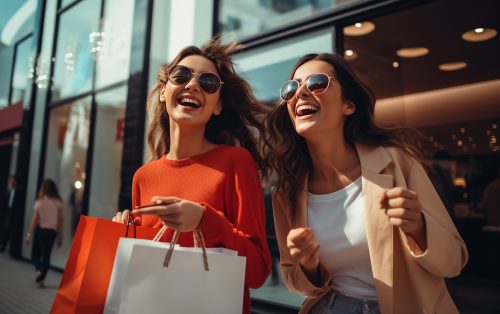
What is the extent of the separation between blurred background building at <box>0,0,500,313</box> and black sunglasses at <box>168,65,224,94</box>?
180 cm

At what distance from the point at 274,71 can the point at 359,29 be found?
44.8 inches

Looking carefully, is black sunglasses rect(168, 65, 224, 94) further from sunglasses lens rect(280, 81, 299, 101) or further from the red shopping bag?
the red shopping bag

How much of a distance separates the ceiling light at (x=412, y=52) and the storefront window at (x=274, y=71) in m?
2.87

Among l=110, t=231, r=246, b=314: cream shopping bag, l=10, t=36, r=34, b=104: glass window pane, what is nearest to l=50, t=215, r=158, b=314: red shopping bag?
l=110, t=231, r=246, b=314: cream shopping bag

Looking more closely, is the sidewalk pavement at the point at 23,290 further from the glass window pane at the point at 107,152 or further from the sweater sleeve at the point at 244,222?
the sweater sleeve at the point at 244,222

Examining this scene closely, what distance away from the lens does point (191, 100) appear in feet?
6.12

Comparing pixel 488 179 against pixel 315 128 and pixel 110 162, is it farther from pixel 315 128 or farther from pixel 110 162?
pixel 315 128

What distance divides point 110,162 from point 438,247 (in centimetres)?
728

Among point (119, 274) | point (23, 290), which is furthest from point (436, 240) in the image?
point (23, 290)

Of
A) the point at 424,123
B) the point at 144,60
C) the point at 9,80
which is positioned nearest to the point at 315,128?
the point at 144,60

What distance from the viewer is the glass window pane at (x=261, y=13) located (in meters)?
4.67

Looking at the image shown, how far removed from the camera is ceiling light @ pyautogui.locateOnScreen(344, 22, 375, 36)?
4707 millimetres

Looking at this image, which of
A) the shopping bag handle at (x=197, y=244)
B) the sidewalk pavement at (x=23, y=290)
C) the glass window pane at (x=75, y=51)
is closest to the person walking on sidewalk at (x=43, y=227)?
the sidewalk pavement at (x=23, y=290)

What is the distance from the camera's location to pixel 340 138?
1.85 metres
